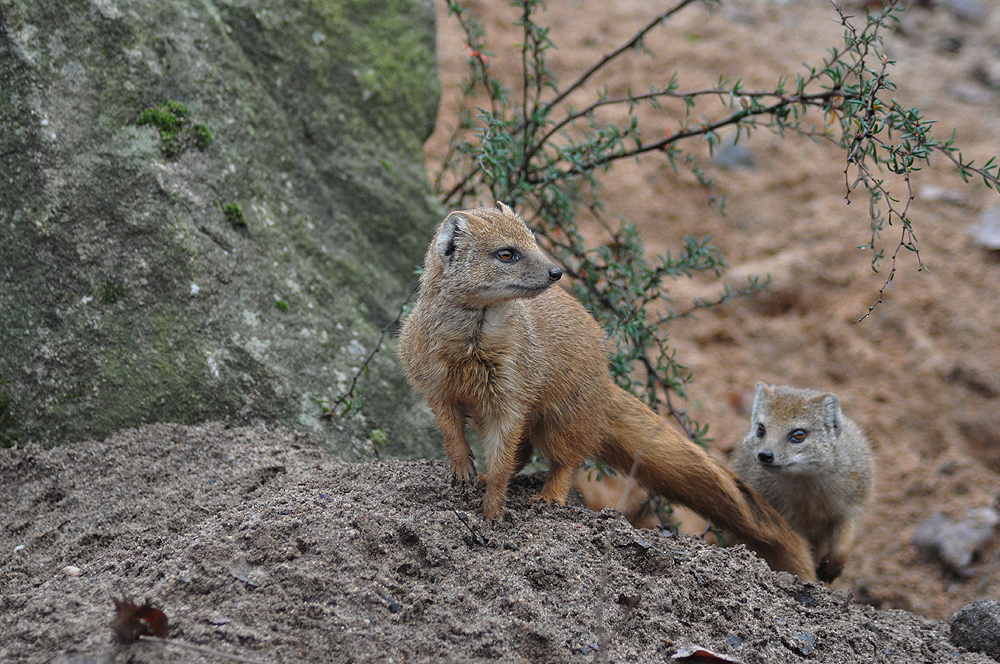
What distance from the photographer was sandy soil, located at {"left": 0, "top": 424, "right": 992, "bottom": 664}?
7.08 ft

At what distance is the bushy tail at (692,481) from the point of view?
11.7ft

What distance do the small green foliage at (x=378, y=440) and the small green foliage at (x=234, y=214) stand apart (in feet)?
4.03

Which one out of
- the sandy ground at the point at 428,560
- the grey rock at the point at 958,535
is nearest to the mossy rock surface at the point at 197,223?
the sandy ground at the point at 428,560

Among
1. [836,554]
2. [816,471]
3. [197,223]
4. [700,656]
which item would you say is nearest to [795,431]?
[816,471]

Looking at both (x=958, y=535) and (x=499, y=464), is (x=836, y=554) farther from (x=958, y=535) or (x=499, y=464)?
(x=499, y=464)

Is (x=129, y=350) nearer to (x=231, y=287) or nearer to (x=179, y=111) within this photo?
(x=231, y=287)

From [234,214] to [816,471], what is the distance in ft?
11.2

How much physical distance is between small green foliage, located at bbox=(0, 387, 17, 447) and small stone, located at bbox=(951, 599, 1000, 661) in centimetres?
388

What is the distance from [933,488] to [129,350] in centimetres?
518

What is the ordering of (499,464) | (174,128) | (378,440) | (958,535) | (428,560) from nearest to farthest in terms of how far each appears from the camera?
(428,560) < (499,464) < (174,128) < (378,440) < (958,535)

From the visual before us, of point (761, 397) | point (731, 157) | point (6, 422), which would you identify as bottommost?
point (6, 422)

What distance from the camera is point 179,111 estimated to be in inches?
148

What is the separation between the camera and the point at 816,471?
14.3 feet

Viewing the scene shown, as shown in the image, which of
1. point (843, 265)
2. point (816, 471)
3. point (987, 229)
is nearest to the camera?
point (816, 471)
